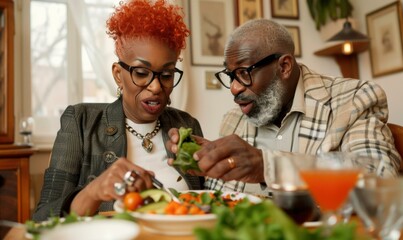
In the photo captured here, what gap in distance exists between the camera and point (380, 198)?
0.70m

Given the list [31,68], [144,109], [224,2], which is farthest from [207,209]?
[224,2]

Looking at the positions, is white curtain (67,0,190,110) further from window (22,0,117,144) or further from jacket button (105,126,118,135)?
jacket button (105,126,118,135)

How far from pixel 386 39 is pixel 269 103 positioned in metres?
2.22

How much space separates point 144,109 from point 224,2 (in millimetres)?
2211

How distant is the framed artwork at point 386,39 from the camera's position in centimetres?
338

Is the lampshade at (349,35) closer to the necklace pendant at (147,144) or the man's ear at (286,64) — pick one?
the man's ear at (286,64)

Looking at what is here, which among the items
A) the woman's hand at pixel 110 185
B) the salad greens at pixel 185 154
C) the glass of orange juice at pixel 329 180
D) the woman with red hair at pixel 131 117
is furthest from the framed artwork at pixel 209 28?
the glass of orange juice at pixel 329 180

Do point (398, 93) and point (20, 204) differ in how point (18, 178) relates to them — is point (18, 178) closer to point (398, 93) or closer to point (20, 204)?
point (20, 204)

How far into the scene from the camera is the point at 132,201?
0.99 meters

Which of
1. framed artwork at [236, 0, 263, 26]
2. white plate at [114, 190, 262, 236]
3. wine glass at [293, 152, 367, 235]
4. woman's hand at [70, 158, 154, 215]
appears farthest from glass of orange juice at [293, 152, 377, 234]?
framed artwork at [236, 0, 263, 26]

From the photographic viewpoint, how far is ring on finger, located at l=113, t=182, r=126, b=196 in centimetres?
110

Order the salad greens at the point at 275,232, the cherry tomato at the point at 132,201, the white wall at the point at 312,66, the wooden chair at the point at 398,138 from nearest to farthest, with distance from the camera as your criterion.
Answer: the salad greens at the point at 275,232, the cherry tomato at the point at 132,201, the wooden chair at the point at 398,138, the white wall at the point at 312,66

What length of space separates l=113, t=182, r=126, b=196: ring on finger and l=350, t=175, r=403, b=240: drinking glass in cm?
62

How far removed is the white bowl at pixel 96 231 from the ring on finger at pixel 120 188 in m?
0.35
